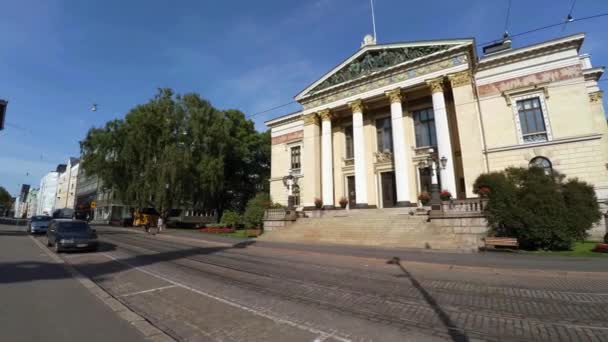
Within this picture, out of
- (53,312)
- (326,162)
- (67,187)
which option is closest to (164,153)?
(326,162)

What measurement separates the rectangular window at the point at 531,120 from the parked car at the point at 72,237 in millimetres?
28696

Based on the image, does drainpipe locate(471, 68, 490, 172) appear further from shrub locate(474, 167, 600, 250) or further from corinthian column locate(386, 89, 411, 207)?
shrub locate(474, 167, 600, 250)

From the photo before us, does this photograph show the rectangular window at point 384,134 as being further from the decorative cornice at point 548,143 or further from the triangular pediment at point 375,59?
the decorative cornice at point 548,143

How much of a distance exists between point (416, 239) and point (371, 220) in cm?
454

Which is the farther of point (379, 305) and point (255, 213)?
point (255, 213)

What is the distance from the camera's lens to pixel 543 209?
13.2 metres

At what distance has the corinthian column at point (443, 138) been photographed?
2095 cm

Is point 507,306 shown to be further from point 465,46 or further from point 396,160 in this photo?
point 465,46

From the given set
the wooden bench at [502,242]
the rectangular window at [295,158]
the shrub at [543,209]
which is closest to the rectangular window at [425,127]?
the shrub at [543,209]

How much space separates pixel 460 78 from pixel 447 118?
10.7 feet

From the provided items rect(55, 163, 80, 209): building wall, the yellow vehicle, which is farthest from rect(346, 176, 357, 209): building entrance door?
rect(55, 163, 80, 209): building wall

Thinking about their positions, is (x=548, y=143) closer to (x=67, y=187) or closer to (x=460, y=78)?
(x=460, y=78)

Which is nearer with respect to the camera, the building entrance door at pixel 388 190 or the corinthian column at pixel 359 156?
the corinthian column at pixel 359 156

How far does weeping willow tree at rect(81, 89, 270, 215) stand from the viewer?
29.0 meters
